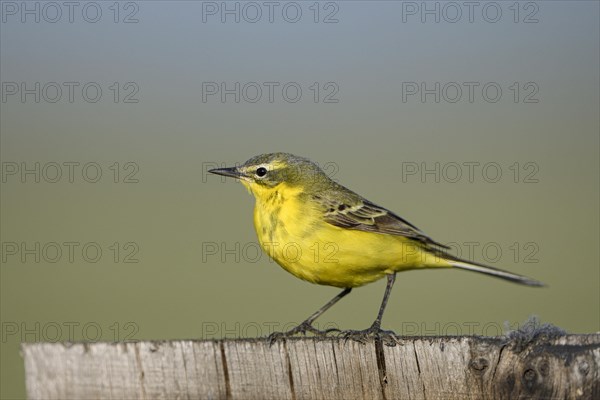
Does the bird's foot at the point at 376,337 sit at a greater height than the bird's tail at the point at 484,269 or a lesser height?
lesser

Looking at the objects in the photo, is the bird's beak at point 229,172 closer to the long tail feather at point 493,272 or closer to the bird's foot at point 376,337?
the long tail feather at point 493,272

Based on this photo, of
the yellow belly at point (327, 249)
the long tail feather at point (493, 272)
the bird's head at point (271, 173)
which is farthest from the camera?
the bird's head at point (271, 173)

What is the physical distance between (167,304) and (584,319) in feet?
21.4

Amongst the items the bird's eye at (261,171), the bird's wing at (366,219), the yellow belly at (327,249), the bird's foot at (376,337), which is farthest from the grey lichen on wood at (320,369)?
the bird's eye at (261,171)

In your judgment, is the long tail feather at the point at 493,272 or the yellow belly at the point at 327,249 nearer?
the long tail feather at the point at 493,272

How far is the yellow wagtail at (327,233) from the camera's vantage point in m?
6.96

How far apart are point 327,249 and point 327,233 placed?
0.68 ft

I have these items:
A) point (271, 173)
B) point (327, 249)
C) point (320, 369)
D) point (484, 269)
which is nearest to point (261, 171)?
point (271, 173)

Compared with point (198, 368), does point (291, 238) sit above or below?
above

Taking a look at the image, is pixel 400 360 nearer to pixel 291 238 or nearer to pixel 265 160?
pixel 291 238

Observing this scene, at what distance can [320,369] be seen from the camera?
440 centimetres

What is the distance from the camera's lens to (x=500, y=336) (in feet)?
14.8

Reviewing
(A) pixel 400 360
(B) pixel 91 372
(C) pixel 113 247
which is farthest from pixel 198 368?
(C) pixel 113 247

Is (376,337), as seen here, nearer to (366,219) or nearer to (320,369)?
(320,369)
